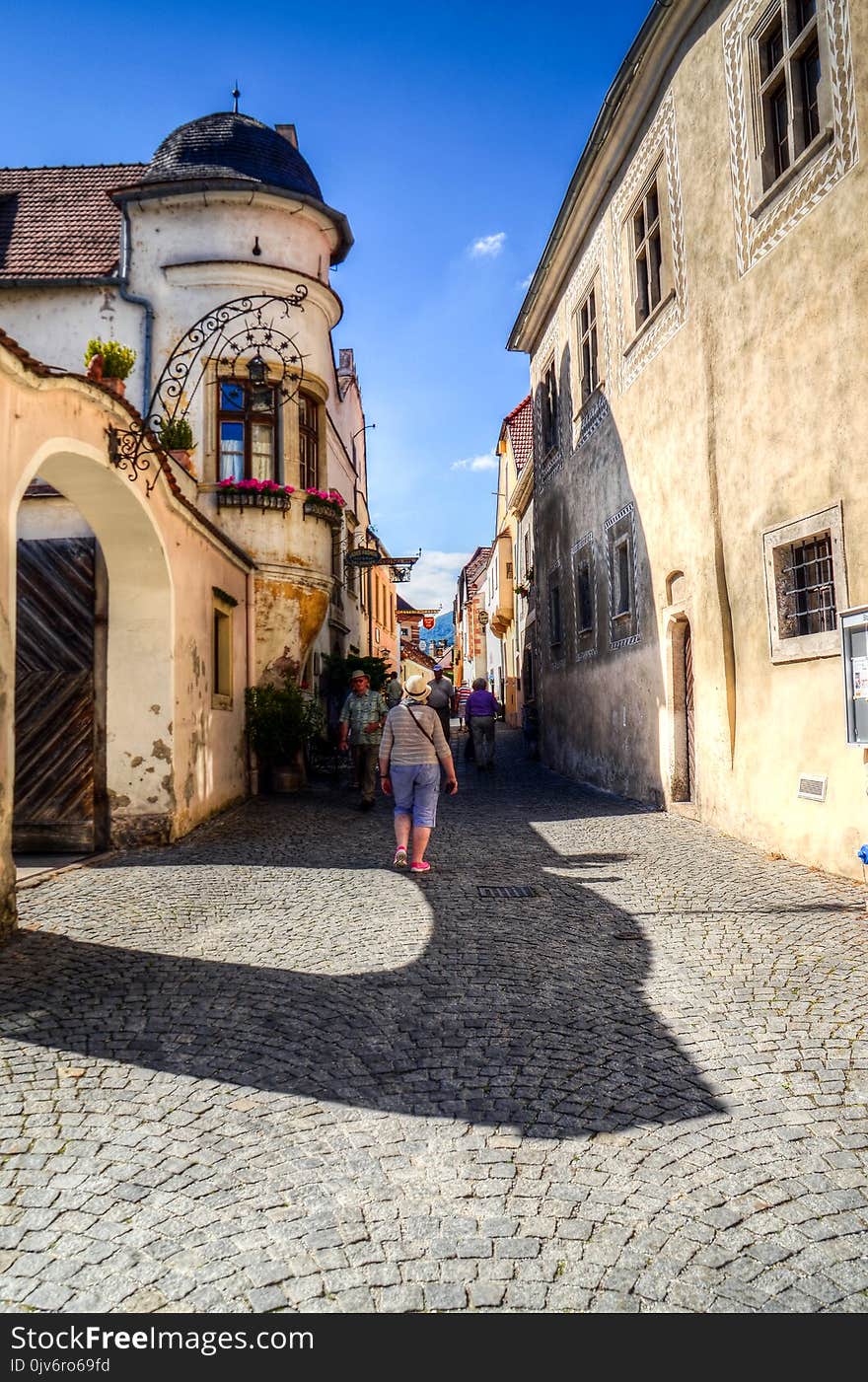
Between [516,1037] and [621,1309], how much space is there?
193 cm

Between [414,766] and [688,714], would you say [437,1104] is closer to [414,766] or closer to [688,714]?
[414,766]

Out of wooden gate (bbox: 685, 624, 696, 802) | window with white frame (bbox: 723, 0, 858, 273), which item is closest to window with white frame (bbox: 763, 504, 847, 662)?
window with white frame (bbox: 723, 0, 858, 273)

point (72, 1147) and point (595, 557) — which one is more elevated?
point (595, 557)

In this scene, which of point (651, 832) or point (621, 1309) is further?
point (651, 832)

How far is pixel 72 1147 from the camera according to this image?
10.4 feet

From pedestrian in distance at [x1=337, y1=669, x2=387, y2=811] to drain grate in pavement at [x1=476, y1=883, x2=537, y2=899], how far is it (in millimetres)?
5819

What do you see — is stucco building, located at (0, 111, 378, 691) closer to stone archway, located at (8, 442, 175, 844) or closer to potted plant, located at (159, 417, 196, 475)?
potted plant, located at (159, 417, 196, 475)

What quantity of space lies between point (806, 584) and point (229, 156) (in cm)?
1276

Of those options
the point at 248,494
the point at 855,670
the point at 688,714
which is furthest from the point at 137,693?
the point at 855,670

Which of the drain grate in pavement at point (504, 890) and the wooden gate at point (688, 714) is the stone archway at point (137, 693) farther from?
the wooden gate at point (688, 714)

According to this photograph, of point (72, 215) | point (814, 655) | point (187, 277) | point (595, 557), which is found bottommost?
point (814, 655)

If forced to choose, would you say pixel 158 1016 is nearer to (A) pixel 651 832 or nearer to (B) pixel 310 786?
(A) pixel 651 832

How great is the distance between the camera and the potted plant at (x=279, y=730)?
1484cm
